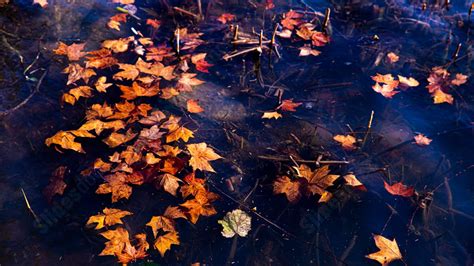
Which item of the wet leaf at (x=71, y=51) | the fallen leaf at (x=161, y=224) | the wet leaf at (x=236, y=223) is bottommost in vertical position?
the wet leaf at (x=236, y=223)

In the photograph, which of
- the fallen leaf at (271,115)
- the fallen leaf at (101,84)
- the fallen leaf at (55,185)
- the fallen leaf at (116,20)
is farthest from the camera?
the fallen leaf at (116,20)

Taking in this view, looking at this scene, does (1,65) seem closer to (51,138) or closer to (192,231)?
(51,138)

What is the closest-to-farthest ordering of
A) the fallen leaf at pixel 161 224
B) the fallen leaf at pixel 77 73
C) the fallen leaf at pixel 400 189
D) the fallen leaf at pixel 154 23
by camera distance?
the fallen leaf at pixel 161 224
the fallen leaf at pixel 400 189
the fallen leaf at pixel 77 73
the fallen leaf at pixel 154 23

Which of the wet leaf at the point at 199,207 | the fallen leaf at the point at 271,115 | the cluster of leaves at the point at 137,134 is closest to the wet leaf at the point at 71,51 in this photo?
the cluster of leaves at the point at 137,134

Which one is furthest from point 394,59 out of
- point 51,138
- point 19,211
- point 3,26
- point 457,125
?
point 3,26

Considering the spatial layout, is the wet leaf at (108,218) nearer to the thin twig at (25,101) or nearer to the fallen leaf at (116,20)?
the thin twig at (25,101)

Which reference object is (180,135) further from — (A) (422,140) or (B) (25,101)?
(A) (422,140)

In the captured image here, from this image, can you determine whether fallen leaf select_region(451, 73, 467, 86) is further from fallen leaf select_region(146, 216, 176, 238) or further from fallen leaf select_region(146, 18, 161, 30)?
fallen leaf select_region(146, 18, 161, 30)
